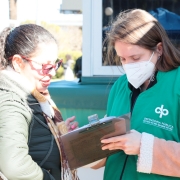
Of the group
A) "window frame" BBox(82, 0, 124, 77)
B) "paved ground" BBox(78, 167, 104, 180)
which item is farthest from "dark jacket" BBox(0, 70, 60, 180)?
"window frame" BBox(82, 0, 124, 77)

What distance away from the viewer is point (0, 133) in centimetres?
175

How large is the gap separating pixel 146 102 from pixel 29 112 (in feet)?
1.75

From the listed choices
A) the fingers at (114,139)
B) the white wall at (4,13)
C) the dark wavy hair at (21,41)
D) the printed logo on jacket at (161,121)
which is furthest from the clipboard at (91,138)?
the white wall at (4,13)

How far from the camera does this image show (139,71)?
2.04 m

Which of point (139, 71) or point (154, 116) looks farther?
point (139, 71)

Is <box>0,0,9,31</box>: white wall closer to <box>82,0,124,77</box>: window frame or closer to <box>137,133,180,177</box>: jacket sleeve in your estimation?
<box>82,0,124,77</box>: window frame

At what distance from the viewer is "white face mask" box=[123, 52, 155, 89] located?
2049 mm

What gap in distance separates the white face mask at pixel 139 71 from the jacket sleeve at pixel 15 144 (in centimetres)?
56

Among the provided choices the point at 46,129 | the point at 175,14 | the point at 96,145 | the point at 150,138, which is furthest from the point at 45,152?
the point at 175,14

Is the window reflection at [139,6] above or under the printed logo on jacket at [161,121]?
above

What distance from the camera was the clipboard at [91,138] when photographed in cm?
185

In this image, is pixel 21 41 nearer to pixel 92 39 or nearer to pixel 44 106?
pixel 44 106

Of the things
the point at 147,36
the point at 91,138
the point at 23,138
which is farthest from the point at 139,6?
the point at 23,138

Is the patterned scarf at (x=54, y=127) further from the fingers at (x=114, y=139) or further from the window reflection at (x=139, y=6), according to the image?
the window reflection at (x=139, y=6)
